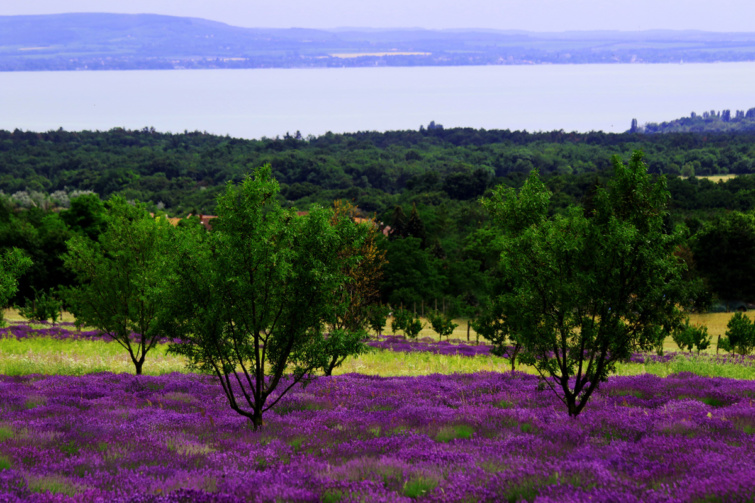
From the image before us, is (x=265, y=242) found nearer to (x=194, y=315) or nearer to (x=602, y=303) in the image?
(x=194, y=315)

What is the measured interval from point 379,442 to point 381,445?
176 millimetres

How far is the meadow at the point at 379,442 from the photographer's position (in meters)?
8.70

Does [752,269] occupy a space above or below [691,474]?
below

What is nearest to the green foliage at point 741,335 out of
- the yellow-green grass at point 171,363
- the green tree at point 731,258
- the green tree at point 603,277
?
the yellow-green grass at point 171,363

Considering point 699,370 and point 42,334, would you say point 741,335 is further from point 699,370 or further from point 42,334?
point 42,334

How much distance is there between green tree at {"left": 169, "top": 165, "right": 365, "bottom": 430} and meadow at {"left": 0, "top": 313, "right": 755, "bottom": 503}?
174 cm

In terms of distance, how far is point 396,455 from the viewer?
1102 cm

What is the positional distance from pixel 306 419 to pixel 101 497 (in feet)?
22.1

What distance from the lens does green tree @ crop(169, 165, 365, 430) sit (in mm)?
12336

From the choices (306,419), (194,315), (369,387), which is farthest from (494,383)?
(194,315)

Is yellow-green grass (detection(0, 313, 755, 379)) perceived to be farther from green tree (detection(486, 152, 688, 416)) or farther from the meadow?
green tree (detection(486, 152, 688, 416))

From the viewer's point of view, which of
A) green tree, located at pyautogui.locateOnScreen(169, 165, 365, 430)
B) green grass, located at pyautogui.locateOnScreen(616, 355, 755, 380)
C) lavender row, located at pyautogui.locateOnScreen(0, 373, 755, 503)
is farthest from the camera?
green grass, located at pyautogui.locateOnScreen(616, 355, 755, 380)

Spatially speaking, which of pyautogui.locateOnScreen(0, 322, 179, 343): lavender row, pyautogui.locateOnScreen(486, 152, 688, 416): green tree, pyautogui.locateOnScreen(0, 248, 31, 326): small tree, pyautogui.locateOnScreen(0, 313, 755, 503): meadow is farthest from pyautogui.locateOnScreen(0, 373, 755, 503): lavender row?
pyautogui.locateOnScreen(0, 322, 179, 343): lavender row

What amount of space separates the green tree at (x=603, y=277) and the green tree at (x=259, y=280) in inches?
155
